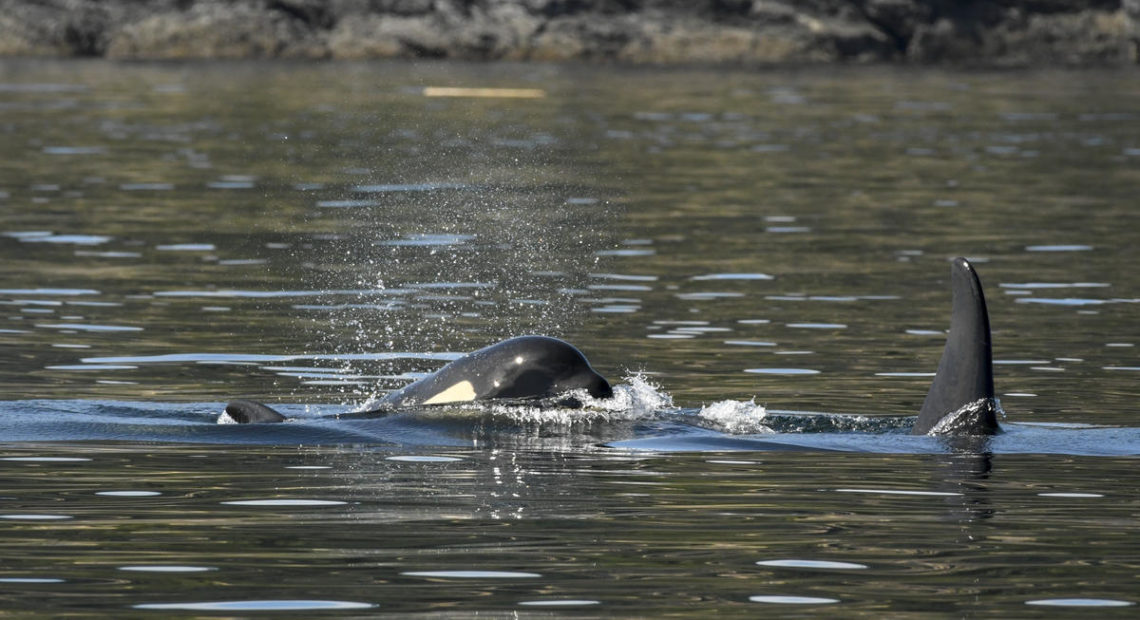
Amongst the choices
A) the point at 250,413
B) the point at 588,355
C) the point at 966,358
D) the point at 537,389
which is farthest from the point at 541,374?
the point at 588,355

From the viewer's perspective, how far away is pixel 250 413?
524 inches

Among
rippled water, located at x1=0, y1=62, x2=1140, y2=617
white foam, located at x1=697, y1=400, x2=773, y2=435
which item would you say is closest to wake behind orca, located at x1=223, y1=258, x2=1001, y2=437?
rippled water, located at x1=0, y1=62, x2=1140, y2=617

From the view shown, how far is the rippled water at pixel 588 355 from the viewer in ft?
29.8

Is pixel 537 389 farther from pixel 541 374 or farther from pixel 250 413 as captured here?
pixel 250 413

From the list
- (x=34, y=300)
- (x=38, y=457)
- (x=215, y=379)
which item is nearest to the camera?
A: (x=38, y=457)

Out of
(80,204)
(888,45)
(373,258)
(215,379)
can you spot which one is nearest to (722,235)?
(373,258)

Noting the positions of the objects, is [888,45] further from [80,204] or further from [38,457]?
[38,457]

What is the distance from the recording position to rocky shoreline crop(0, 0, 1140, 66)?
87562 mm

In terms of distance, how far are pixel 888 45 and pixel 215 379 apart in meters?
76.3

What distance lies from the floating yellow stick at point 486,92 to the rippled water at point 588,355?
59.3 feet

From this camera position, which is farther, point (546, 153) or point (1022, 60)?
point (1022, 60)

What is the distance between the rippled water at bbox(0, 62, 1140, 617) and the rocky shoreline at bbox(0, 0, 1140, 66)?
149ft

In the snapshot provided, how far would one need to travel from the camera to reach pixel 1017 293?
21.0 metres

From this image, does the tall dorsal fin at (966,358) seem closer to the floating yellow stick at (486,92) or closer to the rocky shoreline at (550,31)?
the floating yellow stick at (486,92)
